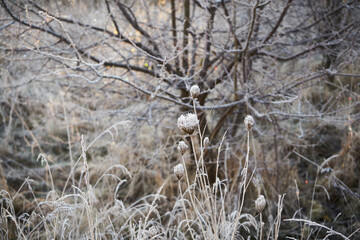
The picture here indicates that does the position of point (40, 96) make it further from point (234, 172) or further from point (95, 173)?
point (234, 172)

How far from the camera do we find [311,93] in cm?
399

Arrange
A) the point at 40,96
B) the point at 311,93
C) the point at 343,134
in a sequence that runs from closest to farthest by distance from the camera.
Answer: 1. the point at 343,134
2. the point at 311,93
3. the point at 40,96

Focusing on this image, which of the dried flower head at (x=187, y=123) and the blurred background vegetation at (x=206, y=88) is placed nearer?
the dried flower head at (x=187, y=123)

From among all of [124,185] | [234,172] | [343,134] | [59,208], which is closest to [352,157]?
[343,134]

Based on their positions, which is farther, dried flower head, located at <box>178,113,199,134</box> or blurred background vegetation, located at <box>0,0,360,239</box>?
blurred background vegetation, located at <box>0,0,360,239</box>

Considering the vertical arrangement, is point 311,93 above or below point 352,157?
above

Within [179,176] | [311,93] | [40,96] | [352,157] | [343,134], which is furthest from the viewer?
[40,96]

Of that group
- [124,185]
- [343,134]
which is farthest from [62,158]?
[343,134]

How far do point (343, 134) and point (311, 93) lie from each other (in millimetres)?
950

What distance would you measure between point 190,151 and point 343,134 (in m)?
1.61

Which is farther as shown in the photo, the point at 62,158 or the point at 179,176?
the point at 62,158

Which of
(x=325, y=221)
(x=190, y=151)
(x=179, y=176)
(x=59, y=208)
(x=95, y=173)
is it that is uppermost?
(x=179, y=176)

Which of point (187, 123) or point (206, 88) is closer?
point (187, 123)

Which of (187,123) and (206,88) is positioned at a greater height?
(187,123)
